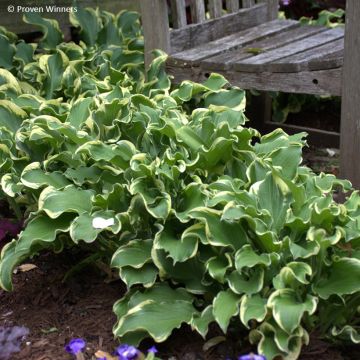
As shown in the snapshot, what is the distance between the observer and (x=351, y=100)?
9.55 ft

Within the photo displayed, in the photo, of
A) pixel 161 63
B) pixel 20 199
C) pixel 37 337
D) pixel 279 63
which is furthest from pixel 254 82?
pixel 37 337

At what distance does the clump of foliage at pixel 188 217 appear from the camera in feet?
6.71

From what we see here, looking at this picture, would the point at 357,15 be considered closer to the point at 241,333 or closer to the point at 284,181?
the point at 284,181

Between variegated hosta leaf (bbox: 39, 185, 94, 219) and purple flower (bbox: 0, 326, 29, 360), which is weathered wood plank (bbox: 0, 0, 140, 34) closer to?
variegated hosta leaf (bbox: 39, 185, 94, 219)

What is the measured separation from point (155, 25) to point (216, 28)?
47 centimetres

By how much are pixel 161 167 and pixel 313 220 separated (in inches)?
22.9

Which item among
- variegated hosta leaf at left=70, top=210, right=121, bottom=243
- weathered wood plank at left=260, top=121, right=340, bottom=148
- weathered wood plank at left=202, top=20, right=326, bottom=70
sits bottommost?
weathered wood plank at left=260, top=121, right=340, bottom=148

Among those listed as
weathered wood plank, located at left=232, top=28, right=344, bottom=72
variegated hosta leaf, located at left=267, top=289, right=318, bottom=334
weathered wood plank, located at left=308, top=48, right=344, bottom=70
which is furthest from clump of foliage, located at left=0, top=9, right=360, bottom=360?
weathered wood plank, located at left=308, top=48, right=344, bottom=70

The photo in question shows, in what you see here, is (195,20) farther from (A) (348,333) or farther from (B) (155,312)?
(A) (348,333)

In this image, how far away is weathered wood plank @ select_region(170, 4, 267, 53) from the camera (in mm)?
3631

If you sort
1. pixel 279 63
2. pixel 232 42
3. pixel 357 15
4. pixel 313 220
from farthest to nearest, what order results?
pixel 232 42, pixel 279 63, pixel 357 15, pixel 313 220

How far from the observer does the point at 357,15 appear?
109 inches

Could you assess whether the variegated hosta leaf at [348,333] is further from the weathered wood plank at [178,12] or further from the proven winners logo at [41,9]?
the proven winners logo at [41,9]

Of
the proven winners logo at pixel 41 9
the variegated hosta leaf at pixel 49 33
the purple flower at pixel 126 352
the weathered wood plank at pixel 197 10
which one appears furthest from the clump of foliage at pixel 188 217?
the proven winners logo at pixel 41 9
